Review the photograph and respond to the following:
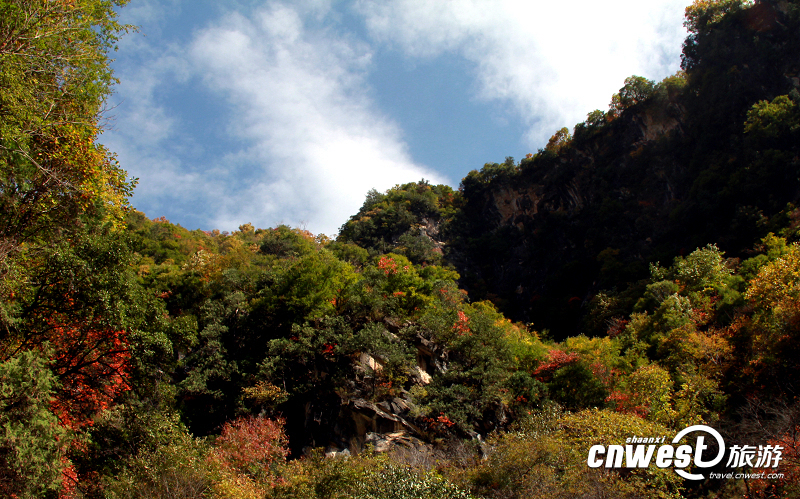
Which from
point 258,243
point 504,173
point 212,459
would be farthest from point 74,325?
point 504,173

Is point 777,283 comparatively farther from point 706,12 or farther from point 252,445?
point 706,12

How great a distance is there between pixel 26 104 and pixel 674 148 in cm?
5142

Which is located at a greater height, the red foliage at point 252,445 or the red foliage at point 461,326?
the red foliage at point 461,326

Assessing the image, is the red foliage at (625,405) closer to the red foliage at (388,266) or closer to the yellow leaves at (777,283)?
the yellow leaves at (777,283)

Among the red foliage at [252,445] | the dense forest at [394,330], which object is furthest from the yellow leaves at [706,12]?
the red foliage at [252,445]

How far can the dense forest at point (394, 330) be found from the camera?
38.3 feet

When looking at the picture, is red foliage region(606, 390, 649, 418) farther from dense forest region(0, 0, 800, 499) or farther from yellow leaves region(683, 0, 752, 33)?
yellow leaves region(683, 0, 752, 33)

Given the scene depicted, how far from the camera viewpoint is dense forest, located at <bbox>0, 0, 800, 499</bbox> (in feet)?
38.3

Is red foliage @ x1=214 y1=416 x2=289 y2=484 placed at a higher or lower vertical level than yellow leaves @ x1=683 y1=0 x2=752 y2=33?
Answer: lower

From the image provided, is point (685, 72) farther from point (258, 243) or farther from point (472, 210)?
point (258, 243)

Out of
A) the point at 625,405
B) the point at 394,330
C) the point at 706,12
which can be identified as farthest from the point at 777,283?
the point at 706,12

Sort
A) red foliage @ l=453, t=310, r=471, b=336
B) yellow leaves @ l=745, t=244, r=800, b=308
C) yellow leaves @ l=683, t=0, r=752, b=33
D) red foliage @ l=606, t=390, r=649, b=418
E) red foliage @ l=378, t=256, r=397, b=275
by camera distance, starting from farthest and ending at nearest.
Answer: yellow leaves @ l=683, t=0, r=752, b=33, red foliage @ l=378, t=256, r=397, b=275, red foliage @ l=453, t=310, r=471, b=336, yellow leaves @ l=745, t=244, r=800, b=308, red foliage @ l=606, t=390, r=649, b=418

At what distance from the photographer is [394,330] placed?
1046 inches

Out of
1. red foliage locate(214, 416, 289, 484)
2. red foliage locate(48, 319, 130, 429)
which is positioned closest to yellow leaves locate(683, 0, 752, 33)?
red foliage locate(214, 416, 289, 484)
